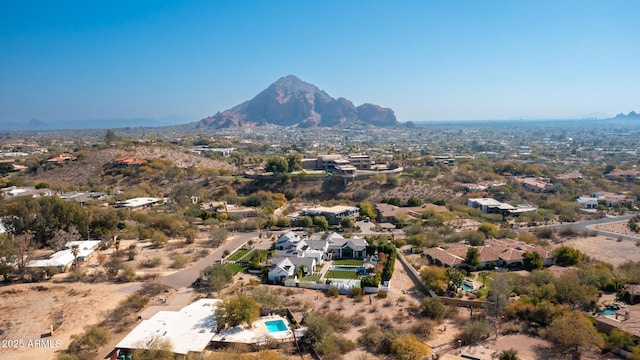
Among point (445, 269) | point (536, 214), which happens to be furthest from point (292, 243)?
point (536, 214)

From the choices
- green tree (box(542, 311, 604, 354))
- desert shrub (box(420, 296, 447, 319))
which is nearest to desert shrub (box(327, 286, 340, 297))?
desert shrub (box(420, 296, 447, 319))

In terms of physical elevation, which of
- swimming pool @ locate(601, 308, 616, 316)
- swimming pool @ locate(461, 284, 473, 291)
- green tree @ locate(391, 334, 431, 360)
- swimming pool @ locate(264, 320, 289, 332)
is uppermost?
green tree @ locate(391, 334, 431, 360)

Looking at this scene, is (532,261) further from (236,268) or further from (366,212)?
(236,268)

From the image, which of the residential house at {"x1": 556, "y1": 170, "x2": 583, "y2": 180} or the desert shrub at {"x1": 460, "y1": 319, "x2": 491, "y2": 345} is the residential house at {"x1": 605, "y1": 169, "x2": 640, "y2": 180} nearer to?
the residential house at {"x1": 556, "y1": 170, "x2": 583, "y2": 180}

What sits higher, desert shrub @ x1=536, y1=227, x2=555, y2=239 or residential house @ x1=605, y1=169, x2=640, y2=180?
residential house @ x1=605, y1=169, x2=640, y2=180

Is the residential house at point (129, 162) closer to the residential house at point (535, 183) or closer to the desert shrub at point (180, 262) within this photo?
the desert shrub at point (180, 262)

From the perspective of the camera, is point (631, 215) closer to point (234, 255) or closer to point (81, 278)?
point (234, 255)

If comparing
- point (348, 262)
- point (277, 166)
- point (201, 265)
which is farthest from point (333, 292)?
point (277, 166)
